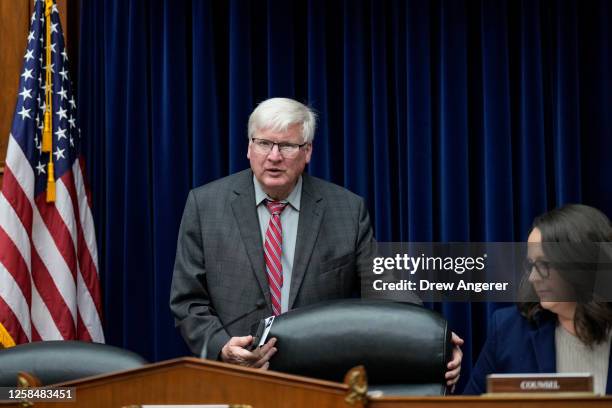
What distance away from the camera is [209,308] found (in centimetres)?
347

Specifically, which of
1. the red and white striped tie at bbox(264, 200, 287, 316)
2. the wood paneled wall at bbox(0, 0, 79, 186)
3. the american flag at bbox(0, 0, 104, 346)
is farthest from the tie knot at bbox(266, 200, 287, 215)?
the wood paneled wall at bbox(0, 0, 79, 186)

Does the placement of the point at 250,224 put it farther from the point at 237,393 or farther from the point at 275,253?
the point at 237,393

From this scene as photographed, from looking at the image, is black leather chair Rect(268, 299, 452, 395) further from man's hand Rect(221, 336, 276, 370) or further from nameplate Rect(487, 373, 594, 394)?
nameplate Rect(487, 373, 594, 394)

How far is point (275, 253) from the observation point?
3566 millimetres

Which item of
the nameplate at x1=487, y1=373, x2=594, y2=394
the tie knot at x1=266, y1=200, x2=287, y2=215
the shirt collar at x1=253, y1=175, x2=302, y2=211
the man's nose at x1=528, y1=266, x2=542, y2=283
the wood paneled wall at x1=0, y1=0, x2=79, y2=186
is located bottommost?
the nameplate at x1=487, y1=373, x2=594, y2=394

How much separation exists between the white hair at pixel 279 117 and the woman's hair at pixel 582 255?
3.83 ft

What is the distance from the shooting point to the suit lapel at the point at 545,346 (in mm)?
2590

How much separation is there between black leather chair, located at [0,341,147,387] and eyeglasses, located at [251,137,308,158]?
1.27 meters

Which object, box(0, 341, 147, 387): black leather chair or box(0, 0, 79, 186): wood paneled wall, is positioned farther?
box(0, 0, 79, 186): wood paneled wall

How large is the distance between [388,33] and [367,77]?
239 millimetres

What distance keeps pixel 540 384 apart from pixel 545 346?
33.2 inches

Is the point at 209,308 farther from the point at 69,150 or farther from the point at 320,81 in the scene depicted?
the point at 320,81

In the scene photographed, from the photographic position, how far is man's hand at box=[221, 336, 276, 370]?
2.30 meters
